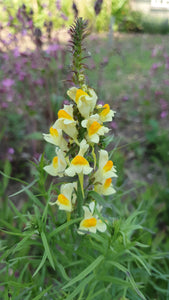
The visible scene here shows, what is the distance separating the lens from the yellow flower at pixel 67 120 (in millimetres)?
808

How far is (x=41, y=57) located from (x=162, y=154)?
4.04 feet

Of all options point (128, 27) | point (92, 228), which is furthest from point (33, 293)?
point (128, 27)

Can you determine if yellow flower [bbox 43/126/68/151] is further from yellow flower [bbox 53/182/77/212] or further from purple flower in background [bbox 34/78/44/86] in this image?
purple flower in background [bbox 34/78/44/86]

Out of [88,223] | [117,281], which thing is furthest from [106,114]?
[117,281]

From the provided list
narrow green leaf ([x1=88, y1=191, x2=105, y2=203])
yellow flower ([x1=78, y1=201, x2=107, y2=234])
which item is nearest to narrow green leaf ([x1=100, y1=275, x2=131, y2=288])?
yellow flower ([x1=78, y1=201, x2=107, y2=234])

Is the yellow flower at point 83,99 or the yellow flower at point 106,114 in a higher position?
the yellow flower at point 83,99

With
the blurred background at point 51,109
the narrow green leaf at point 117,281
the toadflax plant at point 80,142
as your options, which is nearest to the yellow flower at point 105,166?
the toadflax plant at point 80,142

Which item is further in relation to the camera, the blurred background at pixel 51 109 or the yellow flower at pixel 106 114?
the blurred background at pixel 51 109

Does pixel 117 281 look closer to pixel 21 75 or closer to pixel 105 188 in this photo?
pixel 105 188

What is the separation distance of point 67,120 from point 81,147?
0.09 metres

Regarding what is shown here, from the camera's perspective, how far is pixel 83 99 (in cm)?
79

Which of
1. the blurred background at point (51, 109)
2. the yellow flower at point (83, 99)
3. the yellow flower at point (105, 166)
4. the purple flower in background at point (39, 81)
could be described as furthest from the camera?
the purple flower in background at point (39, 81)

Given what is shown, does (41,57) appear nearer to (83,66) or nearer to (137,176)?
(137,176)

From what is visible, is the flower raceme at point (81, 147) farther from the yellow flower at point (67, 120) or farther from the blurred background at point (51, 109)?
the blurred background at point (51, 109)
